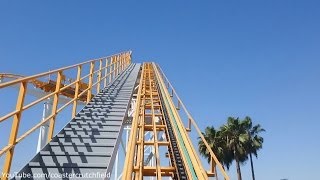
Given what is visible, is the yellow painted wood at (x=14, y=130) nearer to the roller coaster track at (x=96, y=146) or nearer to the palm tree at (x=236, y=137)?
the roller coaster track at (x=96, y=146)

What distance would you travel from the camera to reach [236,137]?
31.6 m

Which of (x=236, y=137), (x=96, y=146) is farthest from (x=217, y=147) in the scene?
(x=96, y=146)

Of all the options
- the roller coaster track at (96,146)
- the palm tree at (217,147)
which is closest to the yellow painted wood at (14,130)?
the roller coaster track at (96,146)

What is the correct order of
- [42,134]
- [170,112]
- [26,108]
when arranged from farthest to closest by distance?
[42,134], [170,112], [26,108]

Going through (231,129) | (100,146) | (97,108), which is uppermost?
(231,129)

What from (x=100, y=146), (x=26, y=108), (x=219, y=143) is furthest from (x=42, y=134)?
(x=219, y=143)

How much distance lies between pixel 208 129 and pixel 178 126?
962 inches

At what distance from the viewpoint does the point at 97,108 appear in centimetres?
978

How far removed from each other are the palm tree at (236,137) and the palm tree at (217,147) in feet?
1.26

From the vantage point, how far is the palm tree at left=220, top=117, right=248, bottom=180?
30.6 m

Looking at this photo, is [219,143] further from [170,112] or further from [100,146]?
[100,146]

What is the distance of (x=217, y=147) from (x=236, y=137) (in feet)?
6.51

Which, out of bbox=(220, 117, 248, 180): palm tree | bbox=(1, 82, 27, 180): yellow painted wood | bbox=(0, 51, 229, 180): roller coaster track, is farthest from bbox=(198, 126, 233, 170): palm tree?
bbox=(1, 82, 27, 180): yellow painted wood

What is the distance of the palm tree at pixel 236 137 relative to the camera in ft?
100
